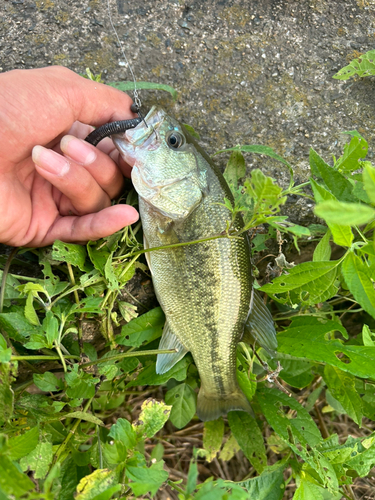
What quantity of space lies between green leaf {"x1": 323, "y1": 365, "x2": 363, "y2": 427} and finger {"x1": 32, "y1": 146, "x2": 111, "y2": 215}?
153 cm

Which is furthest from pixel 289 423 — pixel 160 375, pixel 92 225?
pixel 92 225

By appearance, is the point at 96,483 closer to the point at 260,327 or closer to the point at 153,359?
the point at 153,359

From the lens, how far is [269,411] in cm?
205

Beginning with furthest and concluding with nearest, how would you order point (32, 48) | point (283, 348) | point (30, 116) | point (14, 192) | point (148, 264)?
point (32, 48) < point (148, 264) < point (283, 348) < point (14, 192) < point (30, 116)

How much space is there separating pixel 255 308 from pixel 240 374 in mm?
368

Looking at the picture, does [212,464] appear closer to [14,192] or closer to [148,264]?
[148,264]

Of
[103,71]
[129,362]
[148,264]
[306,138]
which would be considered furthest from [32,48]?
[129,362]

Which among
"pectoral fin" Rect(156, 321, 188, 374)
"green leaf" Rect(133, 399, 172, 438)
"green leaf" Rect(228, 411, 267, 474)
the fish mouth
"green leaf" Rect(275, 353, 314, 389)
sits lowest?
"green leaf" Rect(228, 411, 267, 474)

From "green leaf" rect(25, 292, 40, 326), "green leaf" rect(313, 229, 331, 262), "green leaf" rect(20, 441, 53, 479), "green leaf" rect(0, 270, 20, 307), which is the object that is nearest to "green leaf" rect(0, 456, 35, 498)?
"green leaf" rect(20, 441, 53, 479)

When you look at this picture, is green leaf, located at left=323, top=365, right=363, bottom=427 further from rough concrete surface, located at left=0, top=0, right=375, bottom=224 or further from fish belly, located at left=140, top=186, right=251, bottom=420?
rough concrete surface, located at left=0, top=0, right=375, bottom=224

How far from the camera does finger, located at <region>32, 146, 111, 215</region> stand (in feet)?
5.51

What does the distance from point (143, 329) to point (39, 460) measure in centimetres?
80

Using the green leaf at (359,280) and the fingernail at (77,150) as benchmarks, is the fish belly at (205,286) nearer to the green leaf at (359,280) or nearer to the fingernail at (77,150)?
the fingernail at (77,150)

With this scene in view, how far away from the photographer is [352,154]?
68.3 inches
